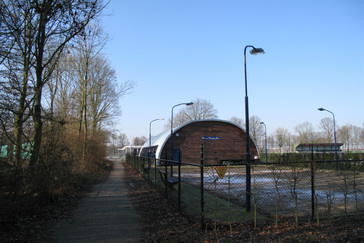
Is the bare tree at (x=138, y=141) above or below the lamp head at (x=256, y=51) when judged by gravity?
below

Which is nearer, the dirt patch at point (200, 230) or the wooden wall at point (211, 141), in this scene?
the dirt patch at point (200, 230)

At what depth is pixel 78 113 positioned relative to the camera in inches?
1017

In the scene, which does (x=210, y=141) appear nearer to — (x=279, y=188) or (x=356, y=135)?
(x=279, y=188)

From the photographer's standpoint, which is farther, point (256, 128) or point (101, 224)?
point (256, 128)

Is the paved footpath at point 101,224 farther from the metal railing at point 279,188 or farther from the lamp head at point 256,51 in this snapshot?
the lamp head at point 256,51

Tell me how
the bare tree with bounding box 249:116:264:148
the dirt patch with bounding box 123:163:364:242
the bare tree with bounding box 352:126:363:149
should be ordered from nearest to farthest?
the dirt patch with bounding box 123:163:364:242 < the bare tree with bounding box 249:116:264:148 < the bare tree with bounding box 352:126:363:149

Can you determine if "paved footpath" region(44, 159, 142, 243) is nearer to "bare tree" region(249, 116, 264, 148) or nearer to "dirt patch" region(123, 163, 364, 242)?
"dirt patch" region(123, 163, 364, 242)

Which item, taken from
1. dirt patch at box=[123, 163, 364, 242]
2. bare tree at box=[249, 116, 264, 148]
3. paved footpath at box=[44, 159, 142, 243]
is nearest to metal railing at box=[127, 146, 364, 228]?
dirt patch at box=[123, 163, 364, 242]

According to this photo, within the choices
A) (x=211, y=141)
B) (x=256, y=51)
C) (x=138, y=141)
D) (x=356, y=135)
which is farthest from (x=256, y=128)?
(x=138, y=141)

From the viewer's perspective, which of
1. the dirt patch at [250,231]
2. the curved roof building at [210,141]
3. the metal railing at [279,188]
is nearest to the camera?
the dirt patch at [250,231]

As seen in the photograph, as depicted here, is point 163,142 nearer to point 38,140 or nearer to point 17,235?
point 38,140

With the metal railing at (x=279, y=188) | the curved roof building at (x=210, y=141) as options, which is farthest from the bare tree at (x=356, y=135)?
the metal railing at (x=279, y=188)

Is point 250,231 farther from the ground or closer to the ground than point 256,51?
closer to the ground

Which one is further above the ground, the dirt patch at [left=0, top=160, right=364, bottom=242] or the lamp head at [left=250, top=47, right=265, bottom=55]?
the lamp head at [left=250, top=47, right=265, bottom=55]
